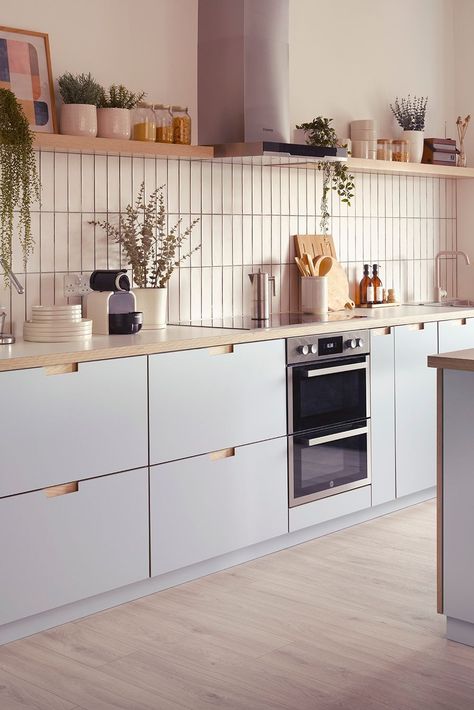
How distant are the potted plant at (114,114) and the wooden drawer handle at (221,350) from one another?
0.92m

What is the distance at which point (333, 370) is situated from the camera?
414cm

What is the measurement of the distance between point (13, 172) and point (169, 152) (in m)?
0.75

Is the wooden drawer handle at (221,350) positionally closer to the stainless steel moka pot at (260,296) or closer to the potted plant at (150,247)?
the potted plant at (150,247)

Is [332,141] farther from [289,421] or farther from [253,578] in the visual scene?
[253,578]

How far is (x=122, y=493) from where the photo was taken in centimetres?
333

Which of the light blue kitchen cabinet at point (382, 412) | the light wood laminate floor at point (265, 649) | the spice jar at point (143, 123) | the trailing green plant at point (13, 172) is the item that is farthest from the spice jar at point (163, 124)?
the light wood laminate floor at point (265, 649)

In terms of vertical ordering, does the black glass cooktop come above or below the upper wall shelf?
below

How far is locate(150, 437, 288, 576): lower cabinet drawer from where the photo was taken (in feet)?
11.4

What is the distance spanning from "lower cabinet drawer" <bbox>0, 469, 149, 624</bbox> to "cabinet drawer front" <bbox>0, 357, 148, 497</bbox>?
0.06 metres

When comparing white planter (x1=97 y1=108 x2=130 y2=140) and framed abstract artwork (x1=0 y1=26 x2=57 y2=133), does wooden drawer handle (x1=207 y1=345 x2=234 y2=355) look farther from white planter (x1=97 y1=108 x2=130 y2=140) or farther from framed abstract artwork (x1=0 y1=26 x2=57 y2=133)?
framed abstract artwork (x1=0 y1=26 x2=57 y2=133)

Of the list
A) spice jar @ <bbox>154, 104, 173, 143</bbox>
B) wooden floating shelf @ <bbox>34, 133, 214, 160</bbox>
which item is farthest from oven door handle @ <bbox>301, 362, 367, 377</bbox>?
spice jar @ <bbox>154, 104, 173, 143</bbox>

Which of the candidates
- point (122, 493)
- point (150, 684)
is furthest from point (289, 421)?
point (150, 684)

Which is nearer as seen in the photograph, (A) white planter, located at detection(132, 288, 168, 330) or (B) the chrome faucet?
(A) white planter, located at detection(132, 288, 168, 330)

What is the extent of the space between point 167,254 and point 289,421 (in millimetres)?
857
